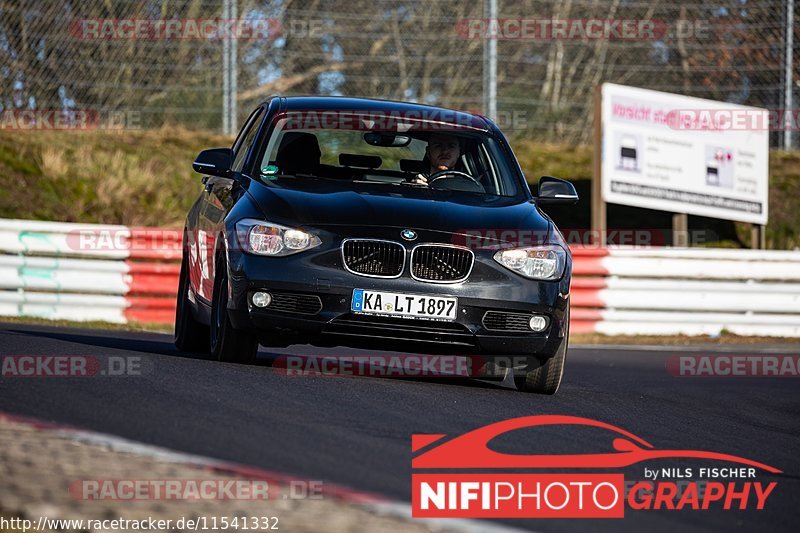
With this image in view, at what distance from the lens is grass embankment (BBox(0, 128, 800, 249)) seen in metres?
18.9

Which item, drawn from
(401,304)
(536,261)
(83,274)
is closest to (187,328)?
(401,304)

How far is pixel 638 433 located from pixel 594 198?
1253 cm

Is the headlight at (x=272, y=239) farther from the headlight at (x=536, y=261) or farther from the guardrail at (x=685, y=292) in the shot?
the guardrail at (x=685, y=292)

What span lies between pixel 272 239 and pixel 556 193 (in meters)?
Result: 2.13

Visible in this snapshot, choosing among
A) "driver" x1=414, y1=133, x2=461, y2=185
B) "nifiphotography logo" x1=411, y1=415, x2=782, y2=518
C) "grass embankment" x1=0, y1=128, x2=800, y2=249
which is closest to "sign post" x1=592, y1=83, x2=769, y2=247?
"grass embankment" x1=0, y1=128, x2=800, y2=249

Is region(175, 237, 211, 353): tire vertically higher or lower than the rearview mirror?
lower

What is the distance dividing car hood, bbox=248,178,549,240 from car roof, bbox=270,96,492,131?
969 millimetres

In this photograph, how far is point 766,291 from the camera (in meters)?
16.5

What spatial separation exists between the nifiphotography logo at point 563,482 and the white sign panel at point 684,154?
13.2 metres

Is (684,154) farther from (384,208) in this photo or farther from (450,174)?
(384,208)

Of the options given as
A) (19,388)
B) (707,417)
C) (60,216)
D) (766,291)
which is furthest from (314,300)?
(60,216)

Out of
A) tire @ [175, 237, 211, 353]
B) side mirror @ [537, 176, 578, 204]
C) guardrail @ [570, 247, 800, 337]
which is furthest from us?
guardrail @ [570, 247, 800, 337]

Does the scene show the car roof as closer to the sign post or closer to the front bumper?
the front bumper

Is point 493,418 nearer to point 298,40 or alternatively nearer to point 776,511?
point 776,511
